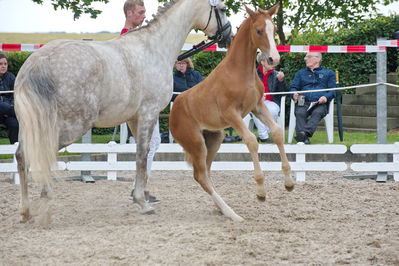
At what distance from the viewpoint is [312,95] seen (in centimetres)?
1177

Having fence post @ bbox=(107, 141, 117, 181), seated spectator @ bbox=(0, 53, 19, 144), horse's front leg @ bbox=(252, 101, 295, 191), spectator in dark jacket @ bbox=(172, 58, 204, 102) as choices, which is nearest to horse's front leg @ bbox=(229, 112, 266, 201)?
horse's front leg @ bbox=(252, 101, 295, 191)

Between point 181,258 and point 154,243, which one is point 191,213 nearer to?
point 154,243

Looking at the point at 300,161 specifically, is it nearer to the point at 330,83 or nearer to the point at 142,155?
the point at 330,83

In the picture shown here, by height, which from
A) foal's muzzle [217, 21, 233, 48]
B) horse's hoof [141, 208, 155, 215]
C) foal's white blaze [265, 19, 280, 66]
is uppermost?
foal's muzzle [217, 21, 233, 48]

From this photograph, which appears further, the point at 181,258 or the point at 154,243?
the point at 154,243

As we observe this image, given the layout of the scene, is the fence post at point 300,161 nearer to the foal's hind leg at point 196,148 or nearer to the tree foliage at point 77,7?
the foal's hind leg at point 196,148

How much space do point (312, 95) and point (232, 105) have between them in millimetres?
5678

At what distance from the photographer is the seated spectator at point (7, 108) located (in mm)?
10016

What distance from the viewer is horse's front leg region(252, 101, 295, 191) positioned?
6.20 metres

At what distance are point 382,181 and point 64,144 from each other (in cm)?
497

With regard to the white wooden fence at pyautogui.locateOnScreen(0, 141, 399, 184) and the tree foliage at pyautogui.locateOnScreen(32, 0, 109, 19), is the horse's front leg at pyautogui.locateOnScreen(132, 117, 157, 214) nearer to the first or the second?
the white wooden fence at pyautogui.locateOnScreen(0, 141, 399, 184)

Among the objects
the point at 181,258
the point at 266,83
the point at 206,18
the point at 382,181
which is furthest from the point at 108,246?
the point at 266,83

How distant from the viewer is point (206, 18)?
7156 mm

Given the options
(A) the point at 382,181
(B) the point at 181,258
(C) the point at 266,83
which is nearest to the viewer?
(B) the point at 181,258
